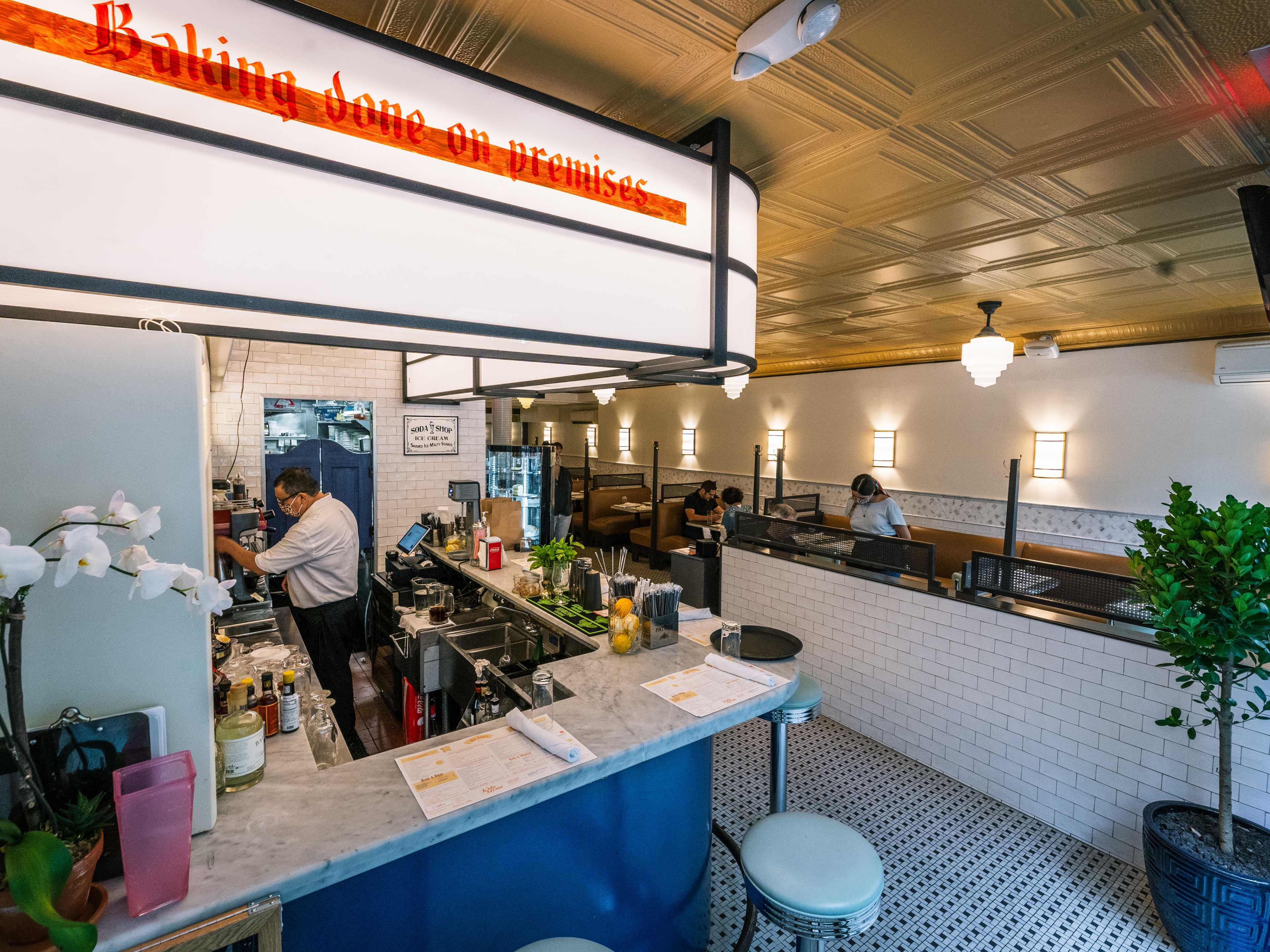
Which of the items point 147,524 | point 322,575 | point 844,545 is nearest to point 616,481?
point 844,545

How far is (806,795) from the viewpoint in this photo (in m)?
3.34

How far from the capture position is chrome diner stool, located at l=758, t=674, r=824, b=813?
2.45 metres

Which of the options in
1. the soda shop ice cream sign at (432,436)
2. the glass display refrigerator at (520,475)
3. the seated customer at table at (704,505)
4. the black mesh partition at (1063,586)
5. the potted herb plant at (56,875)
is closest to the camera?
the potted herb plant at (56,875)

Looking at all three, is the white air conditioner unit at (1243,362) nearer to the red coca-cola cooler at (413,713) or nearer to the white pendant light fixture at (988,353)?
the white pendant light fixture at (988,353)

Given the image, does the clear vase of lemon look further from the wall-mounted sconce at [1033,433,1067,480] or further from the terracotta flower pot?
the wall-mounted sconce at [1033,433,1067,480]

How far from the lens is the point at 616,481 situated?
11.7m

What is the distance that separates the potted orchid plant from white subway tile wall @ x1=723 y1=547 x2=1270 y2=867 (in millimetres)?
3796

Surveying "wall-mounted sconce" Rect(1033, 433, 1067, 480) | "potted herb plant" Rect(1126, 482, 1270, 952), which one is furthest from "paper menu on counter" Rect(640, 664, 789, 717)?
"wall-mounted sconce" Rect(1033, 433, 1067, 480)

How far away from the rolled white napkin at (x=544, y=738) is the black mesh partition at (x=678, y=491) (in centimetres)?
772

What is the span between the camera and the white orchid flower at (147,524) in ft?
3.22

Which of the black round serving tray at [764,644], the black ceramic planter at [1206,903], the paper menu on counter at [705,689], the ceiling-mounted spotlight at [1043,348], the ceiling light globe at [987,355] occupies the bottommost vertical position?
the black ceramic planter at [1206,903]

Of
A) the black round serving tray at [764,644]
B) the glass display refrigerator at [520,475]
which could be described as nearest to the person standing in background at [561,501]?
the glass display refrigerator at [520,475]

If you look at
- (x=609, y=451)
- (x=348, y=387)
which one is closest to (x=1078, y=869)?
(x=348, y=387)

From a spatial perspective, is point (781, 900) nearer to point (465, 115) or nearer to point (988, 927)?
point (988, 927)
